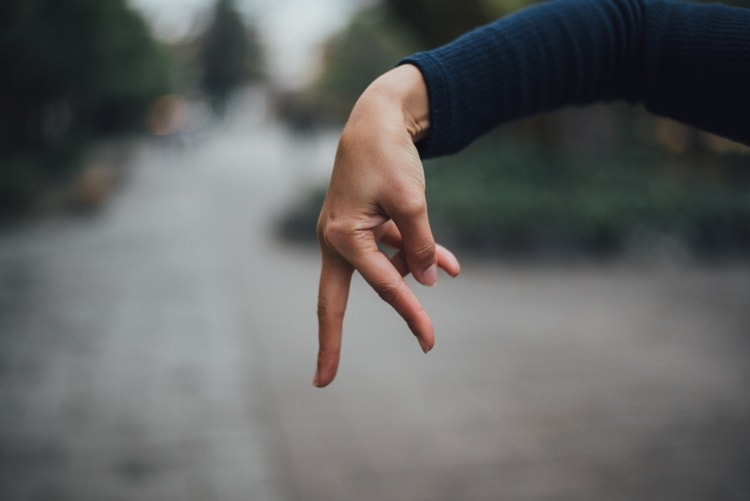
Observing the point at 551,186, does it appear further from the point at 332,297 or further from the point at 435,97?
the point at 332,297

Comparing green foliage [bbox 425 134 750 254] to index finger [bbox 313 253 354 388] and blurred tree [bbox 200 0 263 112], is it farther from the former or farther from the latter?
blurred tree [bbox 200 0 263 112]

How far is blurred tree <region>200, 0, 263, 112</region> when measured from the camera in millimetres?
60156

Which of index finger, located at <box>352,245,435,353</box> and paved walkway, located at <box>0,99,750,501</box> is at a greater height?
index finger, located at <box>352,245,435,353</box>

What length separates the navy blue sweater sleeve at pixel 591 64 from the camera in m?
1.28

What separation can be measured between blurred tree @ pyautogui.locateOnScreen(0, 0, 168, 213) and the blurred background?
0.07 m

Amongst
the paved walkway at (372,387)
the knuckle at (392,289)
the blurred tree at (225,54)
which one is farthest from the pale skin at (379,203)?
the blurred tree at (225,54)

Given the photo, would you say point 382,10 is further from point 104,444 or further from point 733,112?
point 733,112

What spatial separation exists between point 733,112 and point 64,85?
531 inches

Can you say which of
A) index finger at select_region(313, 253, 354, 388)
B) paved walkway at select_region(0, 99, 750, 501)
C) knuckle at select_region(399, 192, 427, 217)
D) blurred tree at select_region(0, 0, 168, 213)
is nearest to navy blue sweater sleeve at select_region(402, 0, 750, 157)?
knuckle at select_region(399, 192, 427, 217)

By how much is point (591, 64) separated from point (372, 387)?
139 inches

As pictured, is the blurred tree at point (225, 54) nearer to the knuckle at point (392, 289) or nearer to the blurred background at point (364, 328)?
the blurred background at point (364, 328)

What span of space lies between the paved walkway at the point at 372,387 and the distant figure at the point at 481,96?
2390 millimetres

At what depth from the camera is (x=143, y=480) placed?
11.1 ft

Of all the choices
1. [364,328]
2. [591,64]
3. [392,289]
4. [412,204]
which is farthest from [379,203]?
[364,328]
